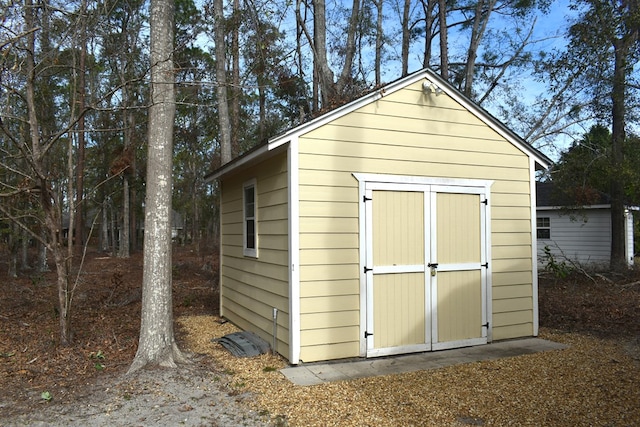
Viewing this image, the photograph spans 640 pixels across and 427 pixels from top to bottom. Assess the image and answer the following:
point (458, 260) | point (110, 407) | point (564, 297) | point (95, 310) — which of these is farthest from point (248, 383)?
point (564, 297)

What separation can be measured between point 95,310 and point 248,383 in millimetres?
5098

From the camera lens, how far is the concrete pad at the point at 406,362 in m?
4.86

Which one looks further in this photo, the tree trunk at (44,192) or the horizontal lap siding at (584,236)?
the horizontal lap siding at (584,236)

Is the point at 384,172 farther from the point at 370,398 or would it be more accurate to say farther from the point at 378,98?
the point at 370,398

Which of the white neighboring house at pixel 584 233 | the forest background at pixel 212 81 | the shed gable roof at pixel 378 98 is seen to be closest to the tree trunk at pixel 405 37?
the forest background at pixel 212 81

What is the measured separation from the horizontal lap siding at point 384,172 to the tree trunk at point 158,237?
147 cm

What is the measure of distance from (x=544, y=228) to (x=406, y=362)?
13.6 m

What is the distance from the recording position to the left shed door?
5582 mm

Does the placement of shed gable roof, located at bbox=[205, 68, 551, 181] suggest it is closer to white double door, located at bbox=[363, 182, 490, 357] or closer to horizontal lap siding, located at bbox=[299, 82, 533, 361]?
horizontal lap siding, located at bbox=[299, 82, 533, 361]

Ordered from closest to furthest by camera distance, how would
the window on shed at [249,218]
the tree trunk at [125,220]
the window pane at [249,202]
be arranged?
the window on shed at [249,218]
the window pane at [249,202]
the tree trunk at [125,220]

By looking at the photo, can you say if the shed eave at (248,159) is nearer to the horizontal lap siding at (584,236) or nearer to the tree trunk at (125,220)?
the horizontal lap siding at (584,236)

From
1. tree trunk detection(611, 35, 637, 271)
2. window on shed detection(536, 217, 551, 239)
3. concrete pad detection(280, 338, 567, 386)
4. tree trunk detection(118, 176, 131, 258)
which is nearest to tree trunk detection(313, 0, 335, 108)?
tree trunk detection(611, 35, 637, 271)

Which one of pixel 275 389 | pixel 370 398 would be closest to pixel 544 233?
pixel 370 398

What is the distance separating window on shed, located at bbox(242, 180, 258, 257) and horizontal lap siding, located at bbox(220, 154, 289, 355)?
0.45 feet
